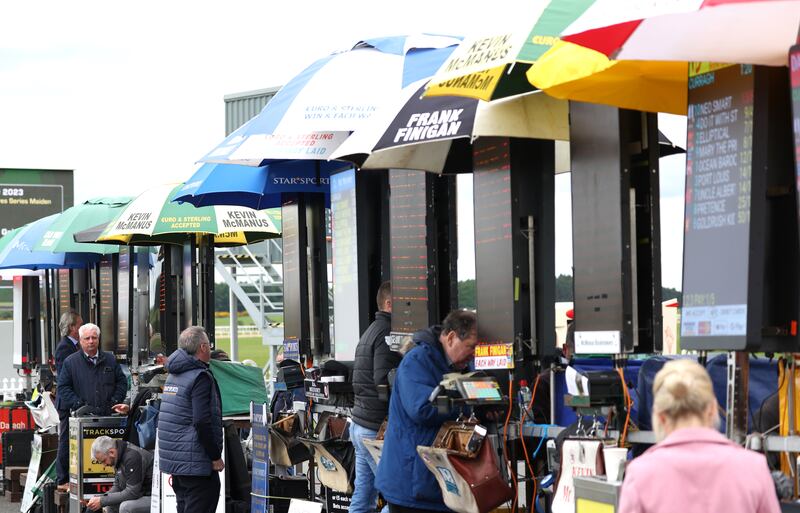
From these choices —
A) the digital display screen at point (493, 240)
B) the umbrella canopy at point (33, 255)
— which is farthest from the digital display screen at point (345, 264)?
the umbrella canopy at point (33, 255)

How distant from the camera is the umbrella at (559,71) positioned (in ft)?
20.6

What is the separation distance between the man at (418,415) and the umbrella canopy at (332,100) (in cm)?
265

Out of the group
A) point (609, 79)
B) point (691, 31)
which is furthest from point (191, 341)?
point (691, 31)

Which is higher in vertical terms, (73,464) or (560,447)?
(560,447)

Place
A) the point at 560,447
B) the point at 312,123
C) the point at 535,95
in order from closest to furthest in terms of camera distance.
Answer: the point at 560,447 → the point at 535,95 → the point at 312,123

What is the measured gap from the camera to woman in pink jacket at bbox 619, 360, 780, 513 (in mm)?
4078

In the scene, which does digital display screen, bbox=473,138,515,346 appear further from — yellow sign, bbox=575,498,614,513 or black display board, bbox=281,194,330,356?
black display board, bbox=281,194,330,356

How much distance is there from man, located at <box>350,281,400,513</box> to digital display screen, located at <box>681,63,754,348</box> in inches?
145

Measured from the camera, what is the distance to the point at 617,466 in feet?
20.1

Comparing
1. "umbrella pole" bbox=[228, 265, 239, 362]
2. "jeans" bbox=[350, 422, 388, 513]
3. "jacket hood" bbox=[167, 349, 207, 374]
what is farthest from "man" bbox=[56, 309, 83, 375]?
"jeans" bbox=[350, 422, 388, 513]

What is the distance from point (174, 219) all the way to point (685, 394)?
11311 mm

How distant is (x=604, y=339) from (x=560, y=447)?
2.04 ft

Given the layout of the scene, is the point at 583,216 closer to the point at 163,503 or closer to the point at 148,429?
the point at 163,503

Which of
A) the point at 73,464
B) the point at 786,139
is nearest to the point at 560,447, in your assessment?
the point at 786,139
